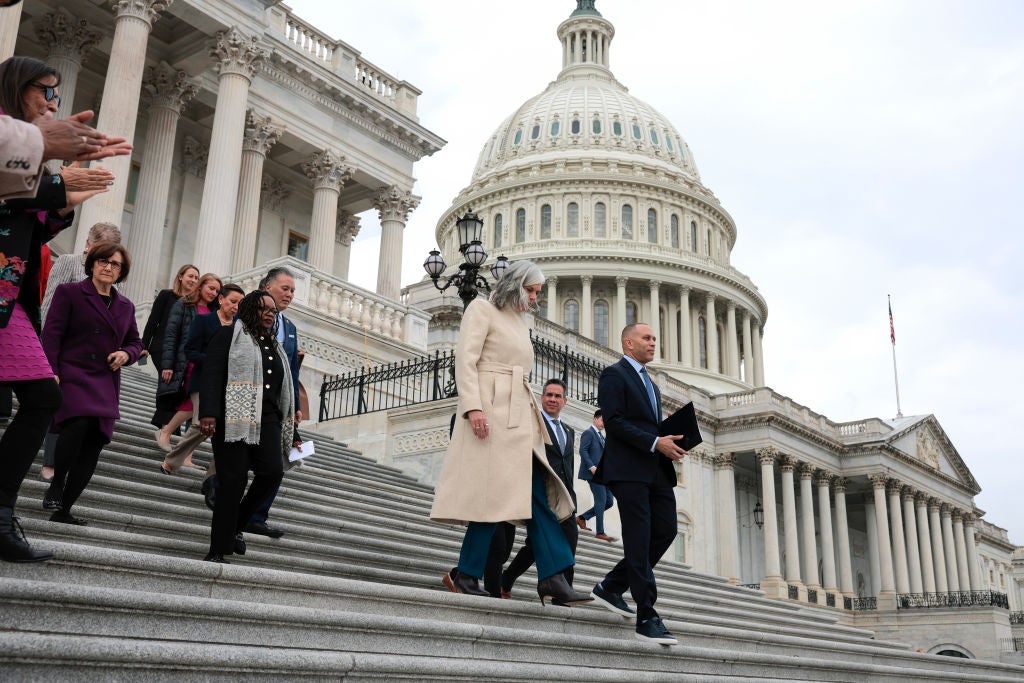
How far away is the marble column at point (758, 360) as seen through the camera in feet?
256

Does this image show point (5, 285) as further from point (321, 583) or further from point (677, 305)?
point (677, 305)

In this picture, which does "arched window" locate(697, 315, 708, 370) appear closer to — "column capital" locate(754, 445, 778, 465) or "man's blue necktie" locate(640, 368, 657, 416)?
"column capital" locate(754, 445, 778, 465)

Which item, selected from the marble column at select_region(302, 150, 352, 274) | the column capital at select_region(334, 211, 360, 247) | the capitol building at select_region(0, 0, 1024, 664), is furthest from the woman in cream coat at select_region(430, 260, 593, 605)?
the column capital at select_region(334, 211, 360, 247)

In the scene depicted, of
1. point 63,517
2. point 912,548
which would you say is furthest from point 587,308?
point 63,517

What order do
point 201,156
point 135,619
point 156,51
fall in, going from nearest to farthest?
point 135,619
point 156,51
point 201,156

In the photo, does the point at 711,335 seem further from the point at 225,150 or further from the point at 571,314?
the point at 225,150

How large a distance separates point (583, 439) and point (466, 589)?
270 inches

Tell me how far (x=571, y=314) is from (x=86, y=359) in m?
67.0

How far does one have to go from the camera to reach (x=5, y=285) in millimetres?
4480

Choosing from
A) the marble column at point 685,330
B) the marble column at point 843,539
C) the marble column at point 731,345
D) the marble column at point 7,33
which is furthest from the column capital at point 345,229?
the marble column at point 731,345

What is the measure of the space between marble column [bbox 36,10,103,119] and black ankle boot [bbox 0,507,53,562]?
2092cm

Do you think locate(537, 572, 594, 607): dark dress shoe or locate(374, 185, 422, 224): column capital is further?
locate(374, 185, 422, 224): column capital

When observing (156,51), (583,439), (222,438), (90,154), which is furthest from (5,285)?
(156,51)

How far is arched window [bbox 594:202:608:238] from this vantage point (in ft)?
250
